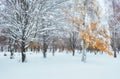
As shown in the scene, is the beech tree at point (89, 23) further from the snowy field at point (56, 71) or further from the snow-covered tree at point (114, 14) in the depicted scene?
the snow-covered tree at point (114, 14)

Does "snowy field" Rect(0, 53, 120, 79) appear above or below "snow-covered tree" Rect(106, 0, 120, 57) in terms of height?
below

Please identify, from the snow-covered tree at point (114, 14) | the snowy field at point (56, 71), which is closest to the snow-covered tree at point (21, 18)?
the snowy field at point (56, 71)

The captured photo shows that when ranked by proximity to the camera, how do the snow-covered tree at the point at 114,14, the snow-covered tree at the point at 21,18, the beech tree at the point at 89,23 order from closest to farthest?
the snow-covered tree at the point at 21,18 → the beech tree at the point at 89,23 → the snow-covered tree at the point at 114,14

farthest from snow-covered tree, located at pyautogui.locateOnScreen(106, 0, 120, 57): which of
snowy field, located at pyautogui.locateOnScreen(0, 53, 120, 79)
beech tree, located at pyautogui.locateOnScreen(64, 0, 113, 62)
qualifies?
snowy field, located at pyautogui.locateOnScreen(0, 53, 120, 79)

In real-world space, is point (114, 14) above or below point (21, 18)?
above

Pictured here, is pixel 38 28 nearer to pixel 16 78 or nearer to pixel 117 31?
pixel 16 78

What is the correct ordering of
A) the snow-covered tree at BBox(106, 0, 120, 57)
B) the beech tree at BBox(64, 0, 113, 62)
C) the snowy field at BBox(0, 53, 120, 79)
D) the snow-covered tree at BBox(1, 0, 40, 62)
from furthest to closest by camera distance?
1. the snow-covered tree at BBox(106, 0, 120, 57)
2. the beech tree at BBox(64, 0, 113, 62)
3. the snow-covered tree at BBox(1, 0, 40, 62)
4. the snowy field at BBox(0, 53, 120, 79)

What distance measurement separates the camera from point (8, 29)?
2345 cm

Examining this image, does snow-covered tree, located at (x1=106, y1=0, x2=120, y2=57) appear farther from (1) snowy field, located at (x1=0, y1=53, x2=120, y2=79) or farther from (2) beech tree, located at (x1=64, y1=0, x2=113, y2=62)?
(1) snowy field, located at (x1=0, y1=53, x2=120, y2=79)

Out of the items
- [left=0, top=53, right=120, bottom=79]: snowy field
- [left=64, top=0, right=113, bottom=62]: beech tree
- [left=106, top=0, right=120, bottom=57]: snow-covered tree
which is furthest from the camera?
[left=106, top=0, right=120, bottom=57]: snow-covered tree

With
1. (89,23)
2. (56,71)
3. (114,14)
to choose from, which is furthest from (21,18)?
(114,14)

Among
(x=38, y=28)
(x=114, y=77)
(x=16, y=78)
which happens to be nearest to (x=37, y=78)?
(x=16, y=78)

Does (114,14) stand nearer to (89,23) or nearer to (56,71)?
(89,23)

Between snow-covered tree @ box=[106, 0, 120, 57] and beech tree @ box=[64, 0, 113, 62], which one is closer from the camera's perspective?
beech tree @ box=[64, 0, 113, 62]
